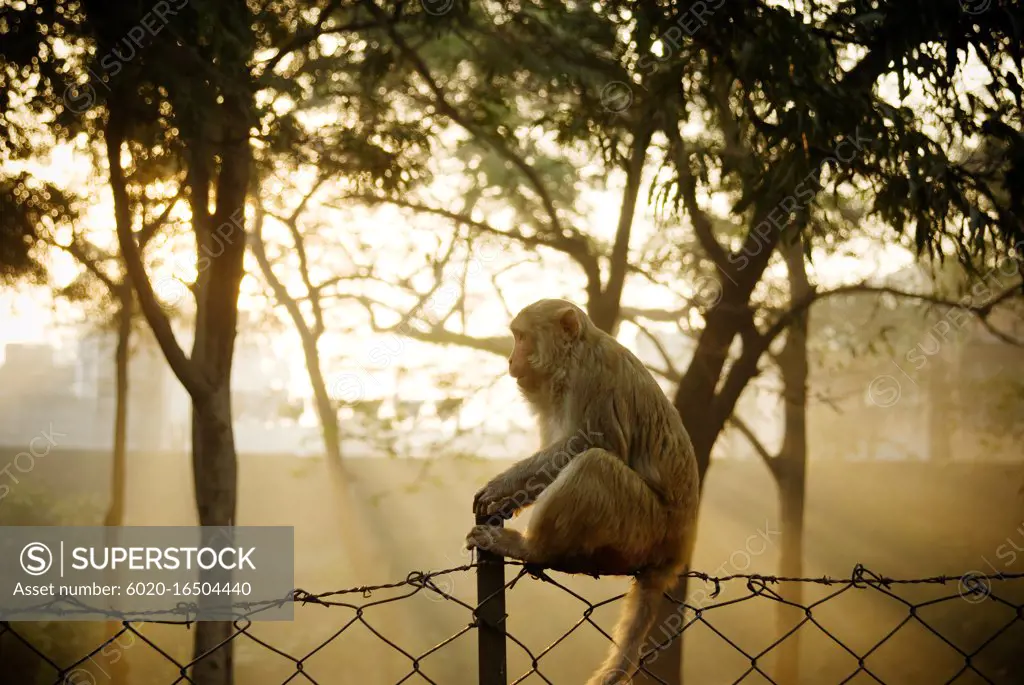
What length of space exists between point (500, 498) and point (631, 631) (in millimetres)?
615

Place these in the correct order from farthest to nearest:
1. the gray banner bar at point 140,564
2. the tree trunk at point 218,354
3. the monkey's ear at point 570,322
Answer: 1. the gray banner bar at point 140,564
2. the tree trunk at point 218,354
3. the monkey's ear at point 570,322

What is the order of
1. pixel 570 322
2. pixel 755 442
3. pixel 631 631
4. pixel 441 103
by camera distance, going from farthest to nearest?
pixel 755 442
pixel 441 103
pixel 570 322
pixel 631 631

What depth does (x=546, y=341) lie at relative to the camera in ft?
11.7

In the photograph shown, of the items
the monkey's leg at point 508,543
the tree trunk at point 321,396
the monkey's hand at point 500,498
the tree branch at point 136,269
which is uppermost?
the tree trunk at point 321,396

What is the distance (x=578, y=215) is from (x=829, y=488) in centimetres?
1071

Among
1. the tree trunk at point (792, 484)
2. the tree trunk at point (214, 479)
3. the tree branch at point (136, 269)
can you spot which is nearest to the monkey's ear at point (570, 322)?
the tree branch at point (136, 269)

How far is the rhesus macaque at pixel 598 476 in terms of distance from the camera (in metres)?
2.94

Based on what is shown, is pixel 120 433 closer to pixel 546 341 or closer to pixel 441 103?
pixel 441 103

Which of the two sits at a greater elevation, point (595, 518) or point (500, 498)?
point (500, 498)

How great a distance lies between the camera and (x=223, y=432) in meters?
6.42

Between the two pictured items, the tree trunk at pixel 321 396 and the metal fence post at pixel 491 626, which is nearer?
the metal fence post at pixel 491 626

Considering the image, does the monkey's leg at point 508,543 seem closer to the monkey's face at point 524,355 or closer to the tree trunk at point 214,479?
the monkey's face at point 524,355

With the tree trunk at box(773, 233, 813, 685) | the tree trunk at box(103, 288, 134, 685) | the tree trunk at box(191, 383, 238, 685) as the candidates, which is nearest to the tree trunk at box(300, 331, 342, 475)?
the tree trunk at box(103, 288, 134, 685)

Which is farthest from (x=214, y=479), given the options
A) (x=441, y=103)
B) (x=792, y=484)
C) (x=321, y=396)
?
(x=792, y=484)
